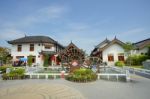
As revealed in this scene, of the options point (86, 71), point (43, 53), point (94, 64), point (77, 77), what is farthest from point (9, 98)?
point (43, 53)

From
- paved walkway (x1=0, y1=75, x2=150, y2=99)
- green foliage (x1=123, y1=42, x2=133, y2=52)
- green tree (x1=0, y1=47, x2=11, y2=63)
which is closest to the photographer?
paved walkway (x1=0, y1=75, x2=150, y2=99)

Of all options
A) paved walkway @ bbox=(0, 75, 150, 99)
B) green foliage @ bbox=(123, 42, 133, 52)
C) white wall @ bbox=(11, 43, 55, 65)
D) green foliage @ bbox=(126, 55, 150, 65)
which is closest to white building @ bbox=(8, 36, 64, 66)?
white wall @ bbox=(11, 43, 55, 65)

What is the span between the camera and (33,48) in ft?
117

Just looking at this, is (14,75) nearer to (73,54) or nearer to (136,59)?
(73,54)

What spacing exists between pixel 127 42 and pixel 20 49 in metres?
23.0

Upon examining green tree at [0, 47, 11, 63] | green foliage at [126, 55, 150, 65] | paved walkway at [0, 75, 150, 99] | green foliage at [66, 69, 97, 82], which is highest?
green tree at [0, 47, 11, 63]

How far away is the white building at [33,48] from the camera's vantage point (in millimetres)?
35094

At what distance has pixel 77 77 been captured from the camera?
13.6 metres

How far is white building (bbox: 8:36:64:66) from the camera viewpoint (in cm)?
3509

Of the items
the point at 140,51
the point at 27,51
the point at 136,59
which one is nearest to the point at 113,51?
the point at 136,59

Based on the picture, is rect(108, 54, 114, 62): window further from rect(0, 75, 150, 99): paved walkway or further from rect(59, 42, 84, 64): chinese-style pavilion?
rect(0, 75, 150, 99): paved walkway

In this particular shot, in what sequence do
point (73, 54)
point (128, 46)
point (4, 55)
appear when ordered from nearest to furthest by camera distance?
1. point (73, 54)
2. point (128, 46)
3. point (4, 55)

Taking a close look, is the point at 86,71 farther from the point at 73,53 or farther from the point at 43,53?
the point at 43,53

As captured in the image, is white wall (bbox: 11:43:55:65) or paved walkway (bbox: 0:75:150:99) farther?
white wall (bbox: 11:43:55:65)
